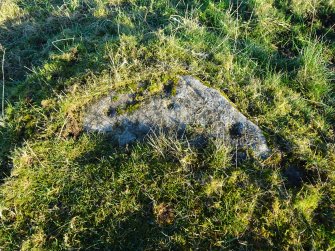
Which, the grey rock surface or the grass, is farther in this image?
the grey rock surface

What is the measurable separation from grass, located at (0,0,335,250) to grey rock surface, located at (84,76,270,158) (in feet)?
0.46

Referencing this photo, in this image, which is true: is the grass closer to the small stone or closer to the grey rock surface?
the grey rock surface

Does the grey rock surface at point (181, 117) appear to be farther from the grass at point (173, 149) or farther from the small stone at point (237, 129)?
the grass at point (173, 149)

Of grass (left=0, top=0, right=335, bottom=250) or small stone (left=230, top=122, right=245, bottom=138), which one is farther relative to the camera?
small stone (left=230, top=122, right=245, bottom=138)

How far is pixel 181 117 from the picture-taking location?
4.02 meters

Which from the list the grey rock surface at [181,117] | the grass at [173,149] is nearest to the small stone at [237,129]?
the grey rock surface at [181,117]

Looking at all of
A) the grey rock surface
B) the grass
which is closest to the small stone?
the grey rock surface

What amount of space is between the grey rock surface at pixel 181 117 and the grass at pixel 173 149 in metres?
0.14

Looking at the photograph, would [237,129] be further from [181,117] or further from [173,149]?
[173,149]

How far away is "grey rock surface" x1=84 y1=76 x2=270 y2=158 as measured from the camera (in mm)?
3896

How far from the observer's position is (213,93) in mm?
4223

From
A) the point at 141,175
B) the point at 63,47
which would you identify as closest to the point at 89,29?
the point at 63,47

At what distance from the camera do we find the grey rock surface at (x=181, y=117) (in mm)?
3896

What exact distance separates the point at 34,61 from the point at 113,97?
1.96m
